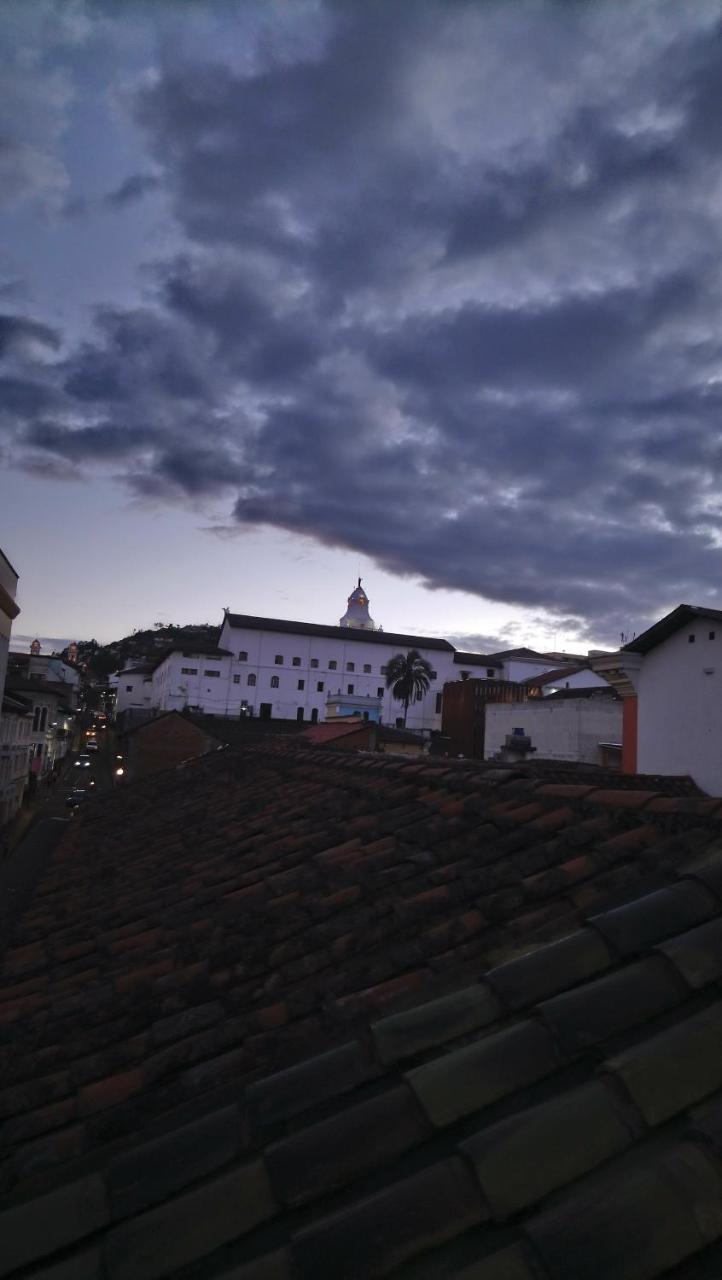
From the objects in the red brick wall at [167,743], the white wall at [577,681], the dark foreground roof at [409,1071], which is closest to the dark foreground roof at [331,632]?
the white wall at [577,681]

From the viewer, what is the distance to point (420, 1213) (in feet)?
6.64

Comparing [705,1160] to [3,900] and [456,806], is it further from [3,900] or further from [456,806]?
[3,900]

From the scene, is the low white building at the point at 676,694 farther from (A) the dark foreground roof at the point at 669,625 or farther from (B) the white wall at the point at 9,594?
Result: (B) the white wall at the point at 9,594

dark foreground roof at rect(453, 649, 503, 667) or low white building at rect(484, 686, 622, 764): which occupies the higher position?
dark foreground roof at rect(453, 649, 503, 667)

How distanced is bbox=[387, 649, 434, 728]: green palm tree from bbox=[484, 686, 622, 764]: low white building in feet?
120

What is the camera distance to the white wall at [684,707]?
17047 millimetres

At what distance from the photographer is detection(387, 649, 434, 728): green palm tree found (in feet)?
257

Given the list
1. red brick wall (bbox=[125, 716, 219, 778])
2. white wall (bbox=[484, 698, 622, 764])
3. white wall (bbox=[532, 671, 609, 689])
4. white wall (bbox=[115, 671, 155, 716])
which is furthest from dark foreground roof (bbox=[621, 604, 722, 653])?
white wall (bbox=[115, 671, 155, 716])

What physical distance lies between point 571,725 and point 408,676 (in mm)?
41135

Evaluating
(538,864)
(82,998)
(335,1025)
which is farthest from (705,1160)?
(82,998)

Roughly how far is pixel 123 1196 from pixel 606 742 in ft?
119

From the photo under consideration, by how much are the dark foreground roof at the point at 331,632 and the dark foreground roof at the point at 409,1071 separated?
79.4 meters

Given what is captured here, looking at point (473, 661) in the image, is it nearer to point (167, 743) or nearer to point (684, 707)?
point (167, 743)

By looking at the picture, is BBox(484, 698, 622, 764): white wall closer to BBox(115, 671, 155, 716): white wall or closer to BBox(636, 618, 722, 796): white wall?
BBox(636, 618, 722, 796): white wall
